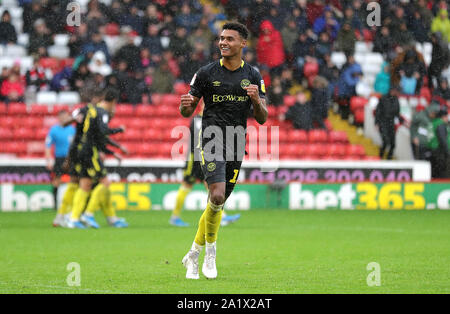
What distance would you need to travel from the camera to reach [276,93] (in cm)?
2266

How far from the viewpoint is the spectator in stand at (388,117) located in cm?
2188

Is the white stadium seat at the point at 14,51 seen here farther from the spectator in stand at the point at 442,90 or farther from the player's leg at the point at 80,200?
the spectator in stand at the point at 442,90

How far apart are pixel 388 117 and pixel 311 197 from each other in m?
3.46

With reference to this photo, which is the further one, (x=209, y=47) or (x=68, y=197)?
(x=209, y=47)

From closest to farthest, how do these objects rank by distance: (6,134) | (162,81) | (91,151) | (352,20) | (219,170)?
(219,170) → (91,151) → (6,134) → (162,81) → (352,20)

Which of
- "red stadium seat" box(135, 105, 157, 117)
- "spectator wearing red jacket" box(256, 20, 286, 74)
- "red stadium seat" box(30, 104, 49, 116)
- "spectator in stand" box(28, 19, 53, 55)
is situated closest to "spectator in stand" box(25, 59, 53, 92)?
"red stadium seat" box(30, 104, 49, 116)

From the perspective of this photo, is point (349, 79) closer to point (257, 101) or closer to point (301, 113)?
point (301, 113)

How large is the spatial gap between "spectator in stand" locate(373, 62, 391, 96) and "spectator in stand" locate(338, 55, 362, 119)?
560 mm

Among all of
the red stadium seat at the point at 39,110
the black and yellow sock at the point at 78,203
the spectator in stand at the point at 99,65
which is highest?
the spectator in stand at the point at 99,65

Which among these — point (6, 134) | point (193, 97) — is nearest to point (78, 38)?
point (6, 134)

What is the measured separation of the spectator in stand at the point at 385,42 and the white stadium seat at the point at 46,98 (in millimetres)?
9306

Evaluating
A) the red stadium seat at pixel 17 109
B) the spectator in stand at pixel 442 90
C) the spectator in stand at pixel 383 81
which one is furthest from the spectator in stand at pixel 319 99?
the red stadium seat at pixel 17 109

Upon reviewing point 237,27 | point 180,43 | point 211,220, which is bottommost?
point 211,220

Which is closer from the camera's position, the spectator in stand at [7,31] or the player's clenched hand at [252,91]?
the player's clenched hand at [252,91]
